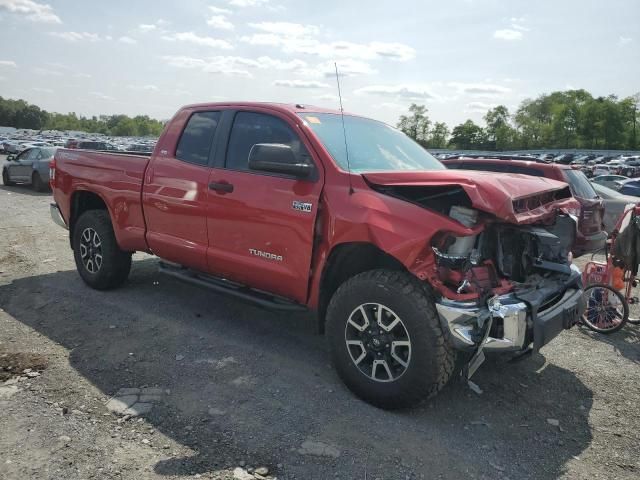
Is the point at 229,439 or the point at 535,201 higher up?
the point at 535,201

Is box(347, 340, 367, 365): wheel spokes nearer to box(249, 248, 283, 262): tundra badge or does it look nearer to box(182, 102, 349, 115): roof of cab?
box(249, 248, 283, 262): tundra badge

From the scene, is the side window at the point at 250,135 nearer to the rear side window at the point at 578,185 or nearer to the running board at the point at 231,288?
the running board at the point at 231,288

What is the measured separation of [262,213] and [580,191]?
6.34m

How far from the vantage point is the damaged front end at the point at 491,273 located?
3.07 meters

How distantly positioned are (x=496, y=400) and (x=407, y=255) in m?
1.41

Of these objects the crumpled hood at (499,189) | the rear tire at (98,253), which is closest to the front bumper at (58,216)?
the rear tire at (98,253)

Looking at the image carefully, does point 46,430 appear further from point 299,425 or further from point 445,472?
point 445,472

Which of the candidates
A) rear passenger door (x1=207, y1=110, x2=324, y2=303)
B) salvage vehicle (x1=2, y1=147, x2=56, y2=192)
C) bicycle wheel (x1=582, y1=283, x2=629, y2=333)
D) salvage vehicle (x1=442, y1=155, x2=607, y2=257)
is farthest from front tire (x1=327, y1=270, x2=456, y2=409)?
salvage vehicle (x1=2, y1=147, x2=56, y2=192)

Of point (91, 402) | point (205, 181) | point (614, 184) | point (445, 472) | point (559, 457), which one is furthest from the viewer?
point (614, 184)

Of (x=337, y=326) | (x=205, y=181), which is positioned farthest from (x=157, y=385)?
(x=205, y=181)

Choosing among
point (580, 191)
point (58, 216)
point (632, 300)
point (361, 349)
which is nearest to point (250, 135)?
point (361, 349)

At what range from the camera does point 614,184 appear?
22062 millimetres

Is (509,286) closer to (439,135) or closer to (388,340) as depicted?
(388,340)

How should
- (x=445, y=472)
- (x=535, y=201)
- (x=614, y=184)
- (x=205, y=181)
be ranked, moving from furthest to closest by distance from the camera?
1. (x=614, y=184)
2. (x=205, y=181)
3. (x=535, y=201)
4. (x=445, y=472)
